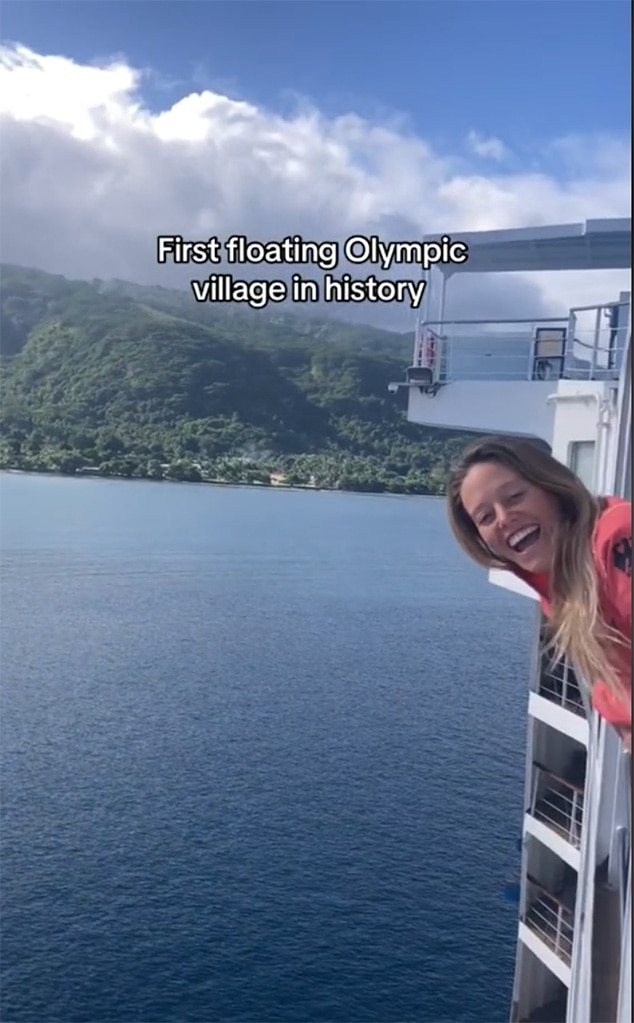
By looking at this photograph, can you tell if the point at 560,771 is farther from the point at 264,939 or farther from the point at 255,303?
the point at 255,303

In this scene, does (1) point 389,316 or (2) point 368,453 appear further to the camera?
(2) point 368,453

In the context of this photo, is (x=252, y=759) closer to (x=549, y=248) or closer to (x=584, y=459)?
(x=584, y=459)

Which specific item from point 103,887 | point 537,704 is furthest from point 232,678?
point 537,704

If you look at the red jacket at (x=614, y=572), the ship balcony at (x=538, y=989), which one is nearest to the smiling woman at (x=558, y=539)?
the red jacket at (x=614, y=572)

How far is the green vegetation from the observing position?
1.91 metres

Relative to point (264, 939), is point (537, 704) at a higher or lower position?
higher

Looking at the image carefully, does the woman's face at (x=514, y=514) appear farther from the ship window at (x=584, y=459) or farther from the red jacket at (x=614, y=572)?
the ship window at (x=584, y=459)

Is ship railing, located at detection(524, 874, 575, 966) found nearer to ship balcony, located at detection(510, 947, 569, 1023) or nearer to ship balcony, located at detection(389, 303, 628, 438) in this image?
ship balcony, located at detection(510, 947, 569, 1023)

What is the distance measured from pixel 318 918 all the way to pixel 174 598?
37.6 inches

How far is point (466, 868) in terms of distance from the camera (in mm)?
2205

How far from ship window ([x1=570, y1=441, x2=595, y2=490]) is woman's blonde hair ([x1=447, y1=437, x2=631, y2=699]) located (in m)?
0.53

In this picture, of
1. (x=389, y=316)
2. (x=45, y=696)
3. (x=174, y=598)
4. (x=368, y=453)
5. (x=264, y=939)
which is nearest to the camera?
(x=389, y=316)

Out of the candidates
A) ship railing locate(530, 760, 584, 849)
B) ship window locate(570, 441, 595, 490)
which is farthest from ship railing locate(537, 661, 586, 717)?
ship window locate(570, 441, 595, 490)

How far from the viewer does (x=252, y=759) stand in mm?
2371
